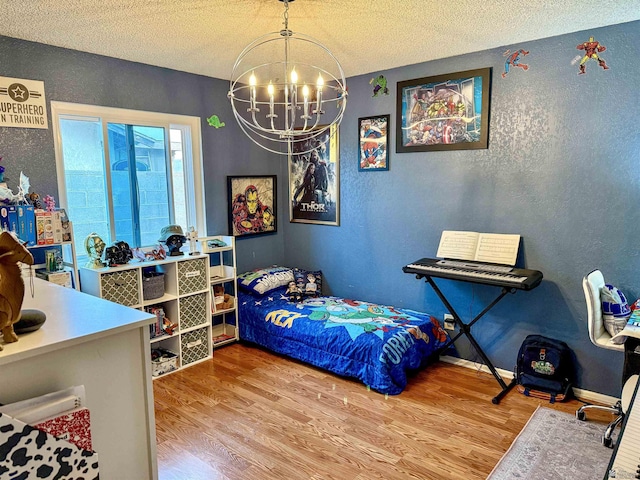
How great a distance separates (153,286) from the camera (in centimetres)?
337

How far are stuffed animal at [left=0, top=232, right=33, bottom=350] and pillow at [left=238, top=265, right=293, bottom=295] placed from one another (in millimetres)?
2867

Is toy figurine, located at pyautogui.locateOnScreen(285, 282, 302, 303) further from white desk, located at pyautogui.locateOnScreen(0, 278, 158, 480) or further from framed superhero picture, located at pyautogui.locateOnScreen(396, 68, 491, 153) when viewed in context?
white desk, located at pyautogui.locateOnScreen(0, 278, 158, 480)

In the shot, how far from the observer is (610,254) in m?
2.84

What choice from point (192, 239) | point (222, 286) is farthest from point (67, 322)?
point (222, 286)

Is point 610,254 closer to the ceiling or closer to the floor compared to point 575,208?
closer to the floor

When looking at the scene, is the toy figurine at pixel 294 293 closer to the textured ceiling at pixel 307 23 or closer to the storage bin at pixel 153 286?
the storage bin at pixel 153 286

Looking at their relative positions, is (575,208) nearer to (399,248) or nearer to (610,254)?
(610,254)

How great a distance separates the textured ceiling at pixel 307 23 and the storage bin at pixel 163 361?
90.8 inches

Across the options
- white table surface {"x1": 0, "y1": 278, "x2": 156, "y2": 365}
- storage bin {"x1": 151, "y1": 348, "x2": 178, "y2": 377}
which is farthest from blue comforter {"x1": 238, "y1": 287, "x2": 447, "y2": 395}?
white table surface {"x1": 0, "y1": 278, "x2": 156, "y2": 365}

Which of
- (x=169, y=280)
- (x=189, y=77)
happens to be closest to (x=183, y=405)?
(x=169, y=280)

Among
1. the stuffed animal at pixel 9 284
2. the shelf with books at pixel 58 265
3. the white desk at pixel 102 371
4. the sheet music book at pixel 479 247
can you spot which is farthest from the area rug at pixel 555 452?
the shelf with books at pixel 58 265

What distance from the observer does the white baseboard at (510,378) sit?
2912 mm

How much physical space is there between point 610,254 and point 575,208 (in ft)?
1.19

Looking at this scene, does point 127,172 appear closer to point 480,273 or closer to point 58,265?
point 58,265
